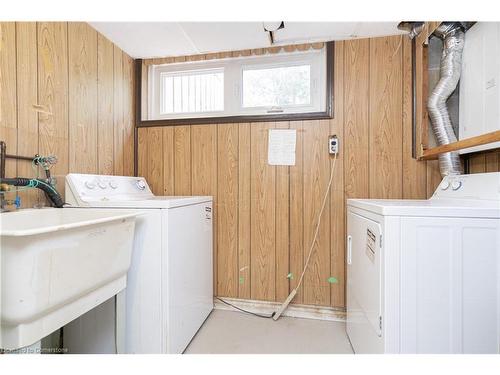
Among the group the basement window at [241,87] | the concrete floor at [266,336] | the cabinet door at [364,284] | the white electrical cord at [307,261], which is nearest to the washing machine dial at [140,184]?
the basement window at [241,87]

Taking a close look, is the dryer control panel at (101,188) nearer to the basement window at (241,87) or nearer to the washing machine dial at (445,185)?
the basement window at (241,87)

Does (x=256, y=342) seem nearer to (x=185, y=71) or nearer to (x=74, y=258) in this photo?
(x=74, y=258)

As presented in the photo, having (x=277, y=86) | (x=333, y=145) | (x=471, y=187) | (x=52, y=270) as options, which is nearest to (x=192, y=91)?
(x=277, y=86)

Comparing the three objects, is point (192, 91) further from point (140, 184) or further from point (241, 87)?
point (140, 184)

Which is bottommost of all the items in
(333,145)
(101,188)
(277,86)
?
(101,188)

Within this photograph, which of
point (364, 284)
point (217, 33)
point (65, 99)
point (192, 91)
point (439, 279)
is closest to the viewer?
point (439, 279)

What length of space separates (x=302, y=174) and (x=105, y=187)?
1300 millimetres

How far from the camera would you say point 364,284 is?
1234 mm

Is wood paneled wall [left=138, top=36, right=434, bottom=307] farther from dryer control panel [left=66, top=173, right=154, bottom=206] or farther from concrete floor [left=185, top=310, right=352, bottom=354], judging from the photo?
dryer control panel [left=66, top=173, right=154, bottom=206]

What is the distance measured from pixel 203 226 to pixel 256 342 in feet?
2.60

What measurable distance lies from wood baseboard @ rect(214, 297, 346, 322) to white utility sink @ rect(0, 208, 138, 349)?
106cm

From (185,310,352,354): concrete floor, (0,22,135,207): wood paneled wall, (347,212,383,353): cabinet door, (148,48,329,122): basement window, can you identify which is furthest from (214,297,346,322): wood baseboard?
(148,48,329,122): basement window
